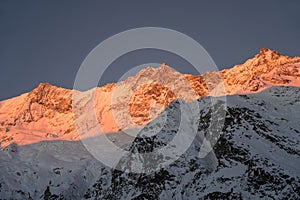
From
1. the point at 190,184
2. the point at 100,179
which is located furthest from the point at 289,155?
the point at 100,179

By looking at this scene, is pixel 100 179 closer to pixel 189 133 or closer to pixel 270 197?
pixel 189 133

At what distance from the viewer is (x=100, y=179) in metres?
192

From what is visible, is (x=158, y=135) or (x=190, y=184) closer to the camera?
(x=190, y=184)

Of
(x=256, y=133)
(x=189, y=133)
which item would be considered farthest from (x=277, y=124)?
(x=189, y=133)

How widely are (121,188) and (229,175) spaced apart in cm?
3127

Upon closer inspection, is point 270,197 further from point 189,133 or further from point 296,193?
point 189,133

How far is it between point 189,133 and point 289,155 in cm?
3357

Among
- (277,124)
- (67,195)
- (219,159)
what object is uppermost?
(277,124)

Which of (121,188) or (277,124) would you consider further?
(277,124)

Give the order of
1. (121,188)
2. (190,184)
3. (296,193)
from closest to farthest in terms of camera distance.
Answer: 1. (296,193)
2. (190,184)
3. (121,188)

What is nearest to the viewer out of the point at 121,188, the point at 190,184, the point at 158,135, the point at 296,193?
the point at 296,193

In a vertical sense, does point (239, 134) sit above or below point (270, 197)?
above

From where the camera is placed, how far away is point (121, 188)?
576ft

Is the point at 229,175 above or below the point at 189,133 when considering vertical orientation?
below
